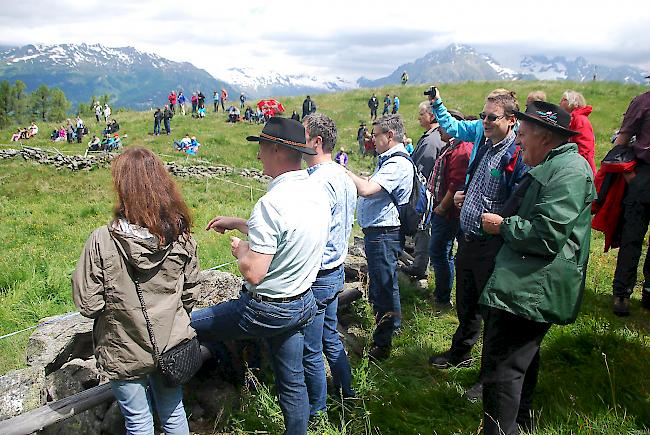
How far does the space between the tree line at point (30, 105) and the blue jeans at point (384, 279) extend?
74.3 metres

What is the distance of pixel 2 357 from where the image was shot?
14.8 ft

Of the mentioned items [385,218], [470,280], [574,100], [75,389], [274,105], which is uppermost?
[574,100]

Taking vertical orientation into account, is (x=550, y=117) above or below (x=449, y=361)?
above

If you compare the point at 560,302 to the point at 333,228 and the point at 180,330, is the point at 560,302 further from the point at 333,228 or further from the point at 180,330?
the point at 180,330

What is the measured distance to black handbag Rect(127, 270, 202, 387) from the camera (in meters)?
2.48

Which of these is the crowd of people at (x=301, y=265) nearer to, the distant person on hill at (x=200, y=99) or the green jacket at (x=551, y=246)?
the green jacket at (x=551, y=246)

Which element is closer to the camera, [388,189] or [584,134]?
[388,189]

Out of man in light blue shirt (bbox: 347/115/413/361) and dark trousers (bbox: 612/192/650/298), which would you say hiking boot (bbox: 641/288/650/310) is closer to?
dark trousers (bbox: 612/192/650/298)

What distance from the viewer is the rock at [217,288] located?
4.08 meters

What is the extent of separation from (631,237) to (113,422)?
4.90m

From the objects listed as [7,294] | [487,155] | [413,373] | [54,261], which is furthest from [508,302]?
[54,261]

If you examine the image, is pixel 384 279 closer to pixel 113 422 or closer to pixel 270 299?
pixel 270 299

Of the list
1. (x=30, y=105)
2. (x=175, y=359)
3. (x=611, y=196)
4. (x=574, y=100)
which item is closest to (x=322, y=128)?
(x=175, y=359)

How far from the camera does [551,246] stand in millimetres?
2316
